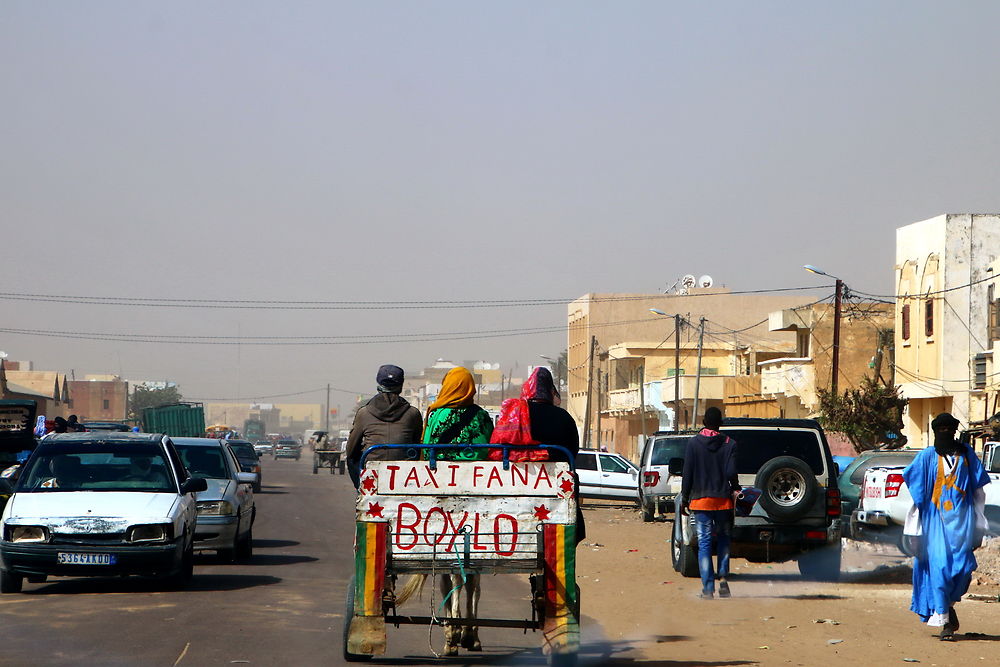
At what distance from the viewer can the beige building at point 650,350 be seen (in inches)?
2940

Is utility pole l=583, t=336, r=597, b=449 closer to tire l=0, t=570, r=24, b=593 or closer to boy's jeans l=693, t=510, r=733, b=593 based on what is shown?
boy's jeans l=693, t=510, r=733, b=593

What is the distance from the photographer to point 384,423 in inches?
401

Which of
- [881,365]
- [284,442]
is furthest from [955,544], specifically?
[284,442]

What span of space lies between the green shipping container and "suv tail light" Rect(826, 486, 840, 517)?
156 ft

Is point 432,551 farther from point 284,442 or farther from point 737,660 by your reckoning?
point 284,442

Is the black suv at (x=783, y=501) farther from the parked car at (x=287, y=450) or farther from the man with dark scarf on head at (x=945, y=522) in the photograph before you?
the parked car at (x=287, y=450)

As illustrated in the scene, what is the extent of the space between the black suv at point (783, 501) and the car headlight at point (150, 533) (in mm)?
5506

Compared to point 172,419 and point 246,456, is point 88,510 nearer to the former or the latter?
point 246,456

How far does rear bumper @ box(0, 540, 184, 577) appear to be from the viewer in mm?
13148

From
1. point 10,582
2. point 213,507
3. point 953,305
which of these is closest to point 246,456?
point 213,507

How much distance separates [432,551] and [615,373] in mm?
77549

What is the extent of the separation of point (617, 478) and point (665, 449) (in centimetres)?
962

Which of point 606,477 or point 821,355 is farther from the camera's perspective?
point 821,355

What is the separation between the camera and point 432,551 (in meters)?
8.59
